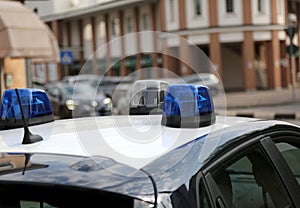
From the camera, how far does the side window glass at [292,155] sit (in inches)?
94.9

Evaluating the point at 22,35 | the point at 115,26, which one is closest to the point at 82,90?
the point at 22,35

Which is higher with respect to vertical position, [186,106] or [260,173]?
[186,106]

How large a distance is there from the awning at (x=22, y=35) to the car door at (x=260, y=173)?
1266cm

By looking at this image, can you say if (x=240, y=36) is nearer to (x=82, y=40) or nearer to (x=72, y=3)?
(x=72, y=3)

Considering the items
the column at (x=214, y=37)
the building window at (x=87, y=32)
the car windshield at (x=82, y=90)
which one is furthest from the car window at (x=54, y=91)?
the building window at (x=87, y=32)

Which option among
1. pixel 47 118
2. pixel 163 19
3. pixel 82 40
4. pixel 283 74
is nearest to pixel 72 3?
pixel 163 19

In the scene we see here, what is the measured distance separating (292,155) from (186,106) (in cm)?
81

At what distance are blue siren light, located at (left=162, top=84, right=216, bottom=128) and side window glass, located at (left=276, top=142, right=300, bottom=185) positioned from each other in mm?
427

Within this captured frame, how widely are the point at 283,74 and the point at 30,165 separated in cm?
3503

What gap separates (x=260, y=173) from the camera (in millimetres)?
2322

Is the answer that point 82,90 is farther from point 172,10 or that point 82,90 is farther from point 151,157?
point 172,10

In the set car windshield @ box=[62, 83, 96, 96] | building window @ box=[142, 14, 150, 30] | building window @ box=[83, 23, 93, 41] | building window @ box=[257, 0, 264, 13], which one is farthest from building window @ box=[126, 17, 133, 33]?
car windshield @ box=[62, 83, 96, 96]

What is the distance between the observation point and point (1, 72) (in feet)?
49.7

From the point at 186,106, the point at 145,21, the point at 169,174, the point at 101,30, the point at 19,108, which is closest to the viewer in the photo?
the point at 169,174
